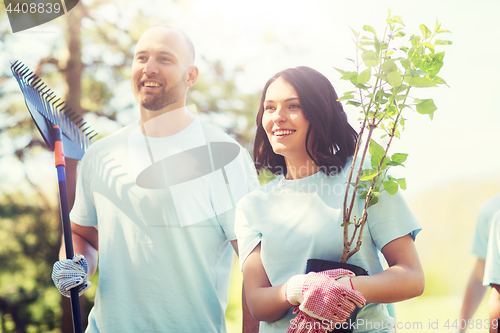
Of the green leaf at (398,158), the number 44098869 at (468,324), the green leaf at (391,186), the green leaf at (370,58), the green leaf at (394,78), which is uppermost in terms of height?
the green leaf at (370,58)

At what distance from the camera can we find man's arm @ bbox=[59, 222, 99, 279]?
5.74 feet

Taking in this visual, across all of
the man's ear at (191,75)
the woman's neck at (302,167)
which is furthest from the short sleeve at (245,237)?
the man's ear at (191,75)

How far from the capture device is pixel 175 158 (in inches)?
66.7

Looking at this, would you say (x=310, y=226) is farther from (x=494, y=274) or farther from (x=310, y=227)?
(x=494, y=274)

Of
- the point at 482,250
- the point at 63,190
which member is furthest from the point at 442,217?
the point at 63,190

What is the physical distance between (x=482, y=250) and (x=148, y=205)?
1428 mm

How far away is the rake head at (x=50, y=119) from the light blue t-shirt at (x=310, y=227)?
92 centimetres

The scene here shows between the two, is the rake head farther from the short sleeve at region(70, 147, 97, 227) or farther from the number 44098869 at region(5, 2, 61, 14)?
the number 44098869 at region(5, 2, 61, 14)

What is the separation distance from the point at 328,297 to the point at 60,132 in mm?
1309

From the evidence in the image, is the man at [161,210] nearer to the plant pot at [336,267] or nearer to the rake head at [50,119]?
the rake head at [50,119]

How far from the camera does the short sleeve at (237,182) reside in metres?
1.60

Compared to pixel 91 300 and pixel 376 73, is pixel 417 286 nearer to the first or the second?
pixel 376 73

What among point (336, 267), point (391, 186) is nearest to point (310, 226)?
point (336, 267)

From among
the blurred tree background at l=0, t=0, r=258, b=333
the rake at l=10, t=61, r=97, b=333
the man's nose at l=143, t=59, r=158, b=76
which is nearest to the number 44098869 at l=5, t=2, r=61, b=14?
the blurred tree background at l=0, t=0, r=258, b=333
